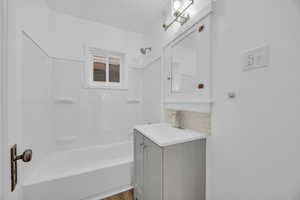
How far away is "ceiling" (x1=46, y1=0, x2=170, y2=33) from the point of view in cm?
172

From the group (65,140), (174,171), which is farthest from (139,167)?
(65,140)

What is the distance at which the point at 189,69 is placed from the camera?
50.4 inches

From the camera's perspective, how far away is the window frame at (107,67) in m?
2.16

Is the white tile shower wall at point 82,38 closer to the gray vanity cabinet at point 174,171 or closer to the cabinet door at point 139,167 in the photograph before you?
the cabinet door at point 139,167

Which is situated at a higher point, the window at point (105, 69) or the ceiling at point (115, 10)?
the ceiling at point (115, 10)

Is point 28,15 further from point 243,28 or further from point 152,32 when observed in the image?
point 243,28

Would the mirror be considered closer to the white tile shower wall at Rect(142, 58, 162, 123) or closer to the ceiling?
the white tile shower wall at Rect(142, 58, 162, 123)

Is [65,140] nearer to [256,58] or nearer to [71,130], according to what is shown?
[71,130]

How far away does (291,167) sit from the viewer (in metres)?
0.61

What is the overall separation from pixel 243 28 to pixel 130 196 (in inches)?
82.3

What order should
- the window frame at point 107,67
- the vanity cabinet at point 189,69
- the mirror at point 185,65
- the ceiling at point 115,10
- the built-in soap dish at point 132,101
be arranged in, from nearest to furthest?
the vanity cabinet at point 189,69 < the mirror at point 185,65 < the ceiling at point 115,10 < the window frame at point 107,67 < the built-in soap dish at point 132,101

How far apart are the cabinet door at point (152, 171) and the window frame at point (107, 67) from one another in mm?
1605

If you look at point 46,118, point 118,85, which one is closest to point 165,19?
point 118,85

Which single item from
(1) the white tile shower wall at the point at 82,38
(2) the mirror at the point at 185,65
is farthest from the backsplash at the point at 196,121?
(1) the white tile shower wall at the point at 82,38
